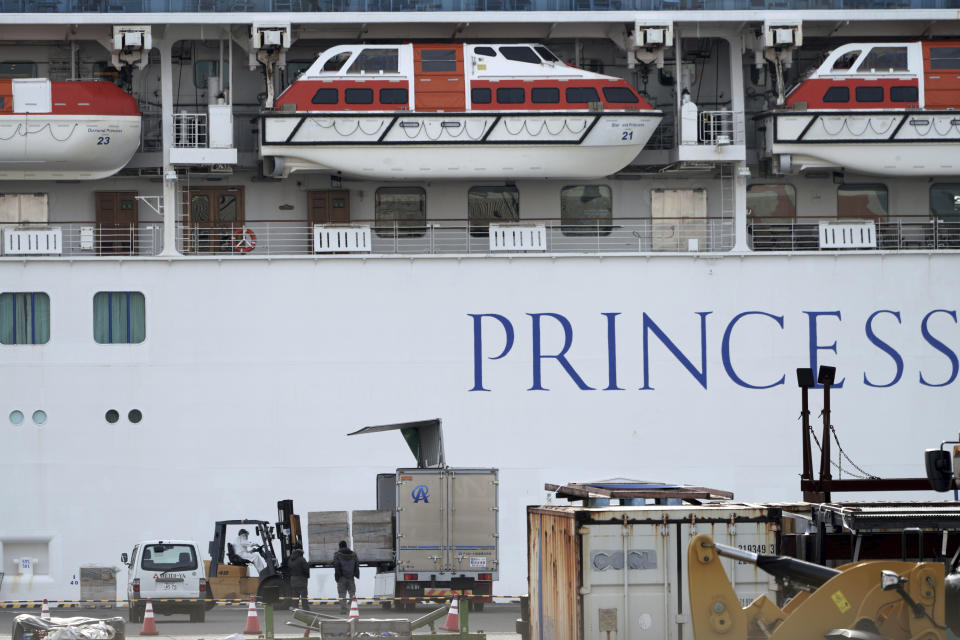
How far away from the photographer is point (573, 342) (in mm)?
28359

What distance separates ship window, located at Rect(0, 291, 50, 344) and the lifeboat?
470cm

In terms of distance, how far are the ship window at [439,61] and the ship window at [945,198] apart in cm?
981

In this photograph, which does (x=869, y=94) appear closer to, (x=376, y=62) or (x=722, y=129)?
(x=722, y=129)

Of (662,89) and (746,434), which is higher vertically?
(662,89)

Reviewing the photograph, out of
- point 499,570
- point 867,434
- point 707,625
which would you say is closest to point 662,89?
point 867,434

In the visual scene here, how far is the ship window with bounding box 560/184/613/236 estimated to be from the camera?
3027cm

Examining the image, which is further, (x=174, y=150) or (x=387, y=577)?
(x=174, y=150)

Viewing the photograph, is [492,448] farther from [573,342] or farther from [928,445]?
[928,445]

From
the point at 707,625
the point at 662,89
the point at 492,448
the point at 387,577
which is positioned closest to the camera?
the point at 707,625

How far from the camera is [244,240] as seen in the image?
29.0 metres

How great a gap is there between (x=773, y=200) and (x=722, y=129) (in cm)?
207

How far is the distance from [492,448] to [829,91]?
29.1 feet

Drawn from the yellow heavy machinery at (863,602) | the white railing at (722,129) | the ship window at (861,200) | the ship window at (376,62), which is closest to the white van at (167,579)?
the ship window at (376,62)

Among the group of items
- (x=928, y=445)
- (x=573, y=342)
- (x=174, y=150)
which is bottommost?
(x=928, y=445)
